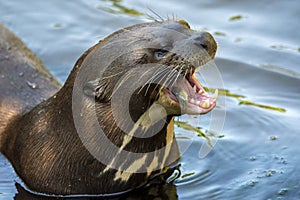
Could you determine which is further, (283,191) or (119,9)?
(119,9)

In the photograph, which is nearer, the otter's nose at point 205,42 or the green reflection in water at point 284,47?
the otter's nose at point 205,42

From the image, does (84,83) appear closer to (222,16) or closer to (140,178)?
(140,178)

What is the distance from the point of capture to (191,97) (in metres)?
5.38

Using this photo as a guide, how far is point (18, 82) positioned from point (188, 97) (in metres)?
1.61

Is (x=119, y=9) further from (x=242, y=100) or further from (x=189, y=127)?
(x=189, y=127)

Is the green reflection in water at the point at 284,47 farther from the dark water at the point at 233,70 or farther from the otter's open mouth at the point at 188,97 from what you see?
the otter's open mouth at the point at 188,97

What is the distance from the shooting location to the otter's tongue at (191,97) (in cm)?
536

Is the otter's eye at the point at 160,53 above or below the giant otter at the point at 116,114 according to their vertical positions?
above

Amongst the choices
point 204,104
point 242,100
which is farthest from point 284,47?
point 204,104

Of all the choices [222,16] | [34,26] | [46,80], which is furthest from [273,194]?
[34,26]

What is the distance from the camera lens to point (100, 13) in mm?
9180

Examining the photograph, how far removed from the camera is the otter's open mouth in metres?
5.37

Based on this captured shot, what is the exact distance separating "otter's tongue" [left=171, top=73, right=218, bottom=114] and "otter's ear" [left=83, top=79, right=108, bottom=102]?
1.36 ft

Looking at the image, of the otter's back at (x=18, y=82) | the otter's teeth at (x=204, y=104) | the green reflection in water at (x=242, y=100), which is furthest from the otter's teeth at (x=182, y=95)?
the green reflection in water at (x=242, y=100)
